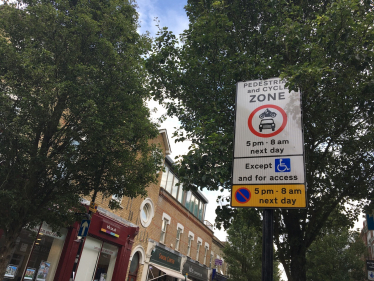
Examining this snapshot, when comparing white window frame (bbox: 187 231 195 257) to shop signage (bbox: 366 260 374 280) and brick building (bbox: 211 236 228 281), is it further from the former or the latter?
shop signage (bbox: 366 260 374 280)

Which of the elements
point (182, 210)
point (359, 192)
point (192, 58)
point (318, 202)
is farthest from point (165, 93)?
point (182, 210)

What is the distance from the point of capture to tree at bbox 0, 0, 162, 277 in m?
7.45

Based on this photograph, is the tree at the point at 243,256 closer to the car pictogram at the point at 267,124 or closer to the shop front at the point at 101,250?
the shop front at the point at 101,250

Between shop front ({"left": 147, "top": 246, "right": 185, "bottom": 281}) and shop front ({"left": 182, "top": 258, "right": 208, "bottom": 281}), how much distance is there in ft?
4.94

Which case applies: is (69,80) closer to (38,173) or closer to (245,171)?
(38,173)

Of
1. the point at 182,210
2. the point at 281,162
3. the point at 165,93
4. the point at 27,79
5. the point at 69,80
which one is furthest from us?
the point at 182,210

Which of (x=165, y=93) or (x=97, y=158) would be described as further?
(x=165, y=93)

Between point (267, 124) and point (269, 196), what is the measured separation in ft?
3.02

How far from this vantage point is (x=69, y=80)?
326 inches

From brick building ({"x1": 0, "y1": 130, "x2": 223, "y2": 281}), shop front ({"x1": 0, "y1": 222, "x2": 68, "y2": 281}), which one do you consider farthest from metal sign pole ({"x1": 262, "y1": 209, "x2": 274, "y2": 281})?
shop front ({"x1": 0, "y1": 222, "x2": 68, "y2": 281})

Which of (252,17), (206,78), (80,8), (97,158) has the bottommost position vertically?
(97,158)

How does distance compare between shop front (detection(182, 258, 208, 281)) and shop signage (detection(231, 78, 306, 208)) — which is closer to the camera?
shop signage (detection(231, 78, 306, 208))

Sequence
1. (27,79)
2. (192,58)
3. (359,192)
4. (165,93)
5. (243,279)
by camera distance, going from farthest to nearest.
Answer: (243,279) → (165,93) → (192,58) → (359,192) → (27,79)

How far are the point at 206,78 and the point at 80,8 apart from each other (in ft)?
15.3
